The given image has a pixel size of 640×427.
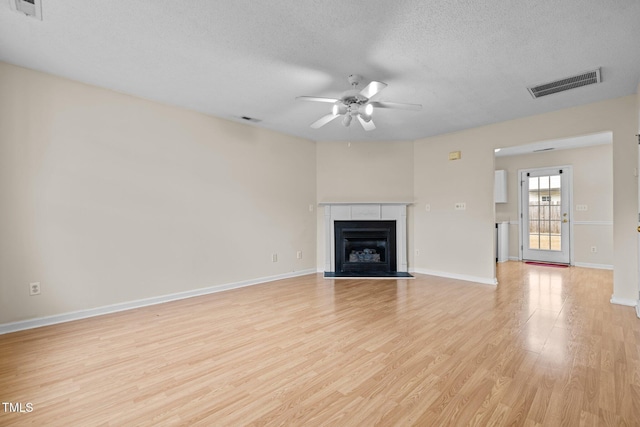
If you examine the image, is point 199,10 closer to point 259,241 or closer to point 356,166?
point 259,241

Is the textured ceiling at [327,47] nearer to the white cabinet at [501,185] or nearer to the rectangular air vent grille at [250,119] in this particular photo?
the rectangular air vent grille at [250,119]

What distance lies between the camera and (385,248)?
5.54 metres

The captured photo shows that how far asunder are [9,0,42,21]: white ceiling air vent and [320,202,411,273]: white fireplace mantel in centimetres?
420

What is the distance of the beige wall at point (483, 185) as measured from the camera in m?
3.45

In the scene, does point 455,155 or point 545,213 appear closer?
point 455,155

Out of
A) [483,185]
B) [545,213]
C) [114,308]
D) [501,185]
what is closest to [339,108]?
[483,185]

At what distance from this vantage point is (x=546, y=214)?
646 cm

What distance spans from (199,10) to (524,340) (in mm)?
3707

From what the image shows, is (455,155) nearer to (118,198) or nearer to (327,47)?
(327,47)

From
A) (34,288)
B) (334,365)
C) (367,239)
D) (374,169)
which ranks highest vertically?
(374,169)

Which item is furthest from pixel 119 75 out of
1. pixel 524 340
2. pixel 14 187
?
pixel 524 340

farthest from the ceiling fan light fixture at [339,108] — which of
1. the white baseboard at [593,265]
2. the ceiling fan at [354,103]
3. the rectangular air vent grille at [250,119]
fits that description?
the white baseboard at [593,265]

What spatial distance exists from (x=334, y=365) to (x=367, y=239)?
3623 millimetres

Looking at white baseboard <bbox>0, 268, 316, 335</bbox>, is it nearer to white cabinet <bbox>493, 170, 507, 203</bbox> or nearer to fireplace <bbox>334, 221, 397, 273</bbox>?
fireplace <bbox>334, 221, 397, 273</bbox>
